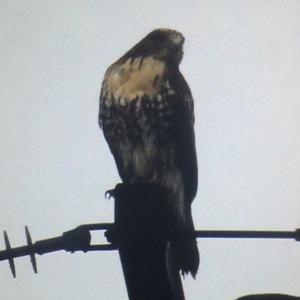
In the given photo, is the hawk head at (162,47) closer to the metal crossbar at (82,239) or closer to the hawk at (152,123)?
the hawk at (152,123)

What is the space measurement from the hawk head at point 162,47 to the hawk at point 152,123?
0.04 feet

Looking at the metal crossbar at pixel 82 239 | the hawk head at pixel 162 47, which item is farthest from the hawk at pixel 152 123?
the metal crossbar at pixel 82 239

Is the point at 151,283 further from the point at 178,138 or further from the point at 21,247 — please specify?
the point at 178,138

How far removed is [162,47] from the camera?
4430 millimetres

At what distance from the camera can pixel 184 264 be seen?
2.67 m

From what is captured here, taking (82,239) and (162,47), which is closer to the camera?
(82,239)

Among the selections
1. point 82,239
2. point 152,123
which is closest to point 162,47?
point 152,123

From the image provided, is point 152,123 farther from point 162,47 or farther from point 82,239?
point 82,239

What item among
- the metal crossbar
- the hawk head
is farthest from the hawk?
the metal crossbar

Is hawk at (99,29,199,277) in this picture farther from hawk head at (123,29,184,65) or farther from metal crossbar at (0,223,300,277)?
metal crossbar at (0,223,300,277)

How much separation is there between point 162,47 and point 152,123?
22.6 inches

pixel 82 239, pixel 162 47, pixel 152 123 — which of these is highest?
pixel 162 47

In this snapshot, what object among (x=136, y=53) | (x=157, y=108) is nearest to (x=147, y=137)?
(x=157, y=108)

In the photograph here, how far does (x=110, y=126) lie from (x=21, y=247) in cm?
223
